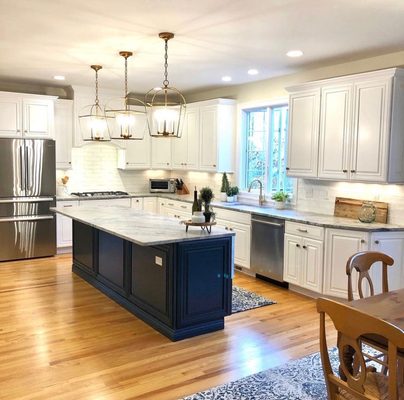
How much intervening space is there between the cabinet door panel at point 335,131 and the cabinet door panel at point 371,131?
0.33 ft

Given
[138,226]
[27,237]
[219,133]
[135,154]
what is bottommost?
[27,237]

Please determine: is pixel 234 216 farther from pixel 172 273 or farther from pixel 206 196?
pixel 172 273

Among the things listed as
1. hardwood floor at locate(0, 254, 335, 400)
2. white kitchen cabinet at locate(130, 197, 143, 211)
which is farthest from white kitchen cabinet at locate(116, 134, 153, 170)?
hardwood floor at locate(0, 254, 335, 400)

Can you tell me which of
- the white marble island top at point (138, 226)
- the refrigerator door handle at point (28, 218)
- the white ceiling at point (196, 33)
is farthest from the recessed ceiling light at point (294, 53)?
the refrigerator door handle at point (28, 218)

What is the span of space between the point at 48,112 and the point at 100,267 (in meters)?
2.81

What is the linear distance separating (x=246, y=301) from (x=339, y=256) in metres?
1.11

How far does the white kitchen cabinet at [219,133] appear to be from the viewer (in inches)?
255

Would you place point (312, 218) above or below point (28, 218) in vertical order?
above

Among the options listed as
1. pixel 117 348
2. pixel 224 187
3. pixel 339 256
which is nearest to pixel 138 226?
pixel 117 348

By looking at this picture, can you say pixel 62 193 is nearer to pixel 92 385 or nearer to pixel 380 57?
pixel 92 385

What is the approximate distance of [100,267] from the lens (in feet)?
16.5

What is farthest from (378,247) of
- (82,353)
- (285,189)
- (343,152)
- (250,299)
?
(82,353)

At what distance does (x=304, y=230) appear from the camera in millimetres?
4738

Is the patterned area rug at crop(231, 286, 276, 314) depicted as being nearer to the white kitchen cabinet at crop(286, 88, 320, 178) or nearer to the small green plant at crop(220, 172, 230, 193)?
the white kitchen cabinet at crop(286, 88, 320, 178)
